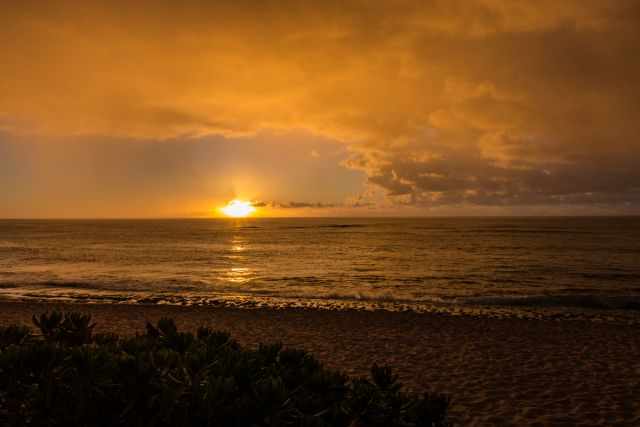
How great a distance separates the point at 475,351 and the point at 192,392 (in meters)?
11.9

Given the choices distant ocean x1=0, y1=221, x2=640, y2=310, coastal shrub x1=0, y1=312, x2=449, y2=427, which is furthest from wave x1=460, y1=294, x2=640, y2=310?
coastal shrub x1=0, y1=312, x2=449, y2=427

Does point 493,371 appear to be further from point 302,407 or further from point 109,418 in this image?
point 109,418

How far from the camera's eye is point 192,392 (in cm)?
402

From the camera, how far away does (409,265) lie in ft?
137

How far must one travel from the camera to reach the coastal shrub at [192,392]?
12.7 feet

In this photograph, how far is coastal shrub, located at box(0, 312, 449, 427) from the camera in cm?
386

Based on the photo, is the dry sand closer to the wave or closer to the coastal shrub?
the coastal shrub

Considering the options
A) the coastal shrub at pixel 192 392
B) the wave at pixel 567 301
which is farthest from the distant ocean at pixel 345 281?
the coastal shrub at pixel 192 392

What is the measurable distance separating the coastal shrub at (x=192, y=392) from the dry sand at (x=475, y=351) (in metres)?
4.38

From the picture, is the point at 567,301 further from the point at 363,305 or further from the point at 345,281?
the point at 345,281

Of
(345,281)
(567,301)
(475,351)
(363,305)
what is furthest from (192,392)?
→ (345,281)

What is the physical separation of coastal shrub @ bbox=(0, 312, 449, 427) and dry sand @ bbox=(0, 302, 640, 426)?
4380 mm

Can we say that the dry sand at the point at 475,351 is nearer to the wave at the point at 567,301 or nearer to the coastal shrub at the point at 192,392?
the coastal shrub at the point at 192,392

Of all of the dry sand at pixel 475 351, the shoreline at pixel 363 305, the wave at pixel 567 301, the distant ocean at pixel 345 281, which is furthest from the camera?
the distant ocean at pixel 345 281
